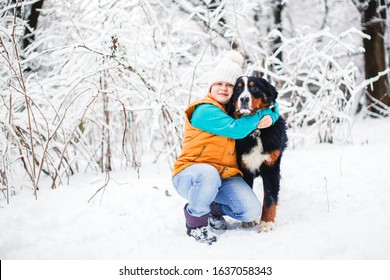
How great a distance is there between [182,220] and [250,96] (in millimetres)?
1076

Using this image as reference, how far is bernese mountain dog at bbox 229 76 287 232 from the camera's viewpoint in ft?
7.44

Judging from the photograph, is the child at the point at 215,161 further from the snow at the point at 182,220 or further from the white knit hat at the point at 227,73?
the snow at the point at 182,220

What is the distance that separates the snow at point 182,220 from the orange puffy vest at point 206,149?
0.48 metres

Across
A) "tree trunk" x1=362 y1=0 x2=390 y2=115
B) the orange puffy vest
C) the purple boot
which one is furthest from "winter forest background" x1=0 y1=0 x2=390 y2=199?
"tree trunk" x1=362 y1=0 x2=390 y2=115

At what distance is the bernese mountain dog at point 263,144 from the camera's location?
7.44ft

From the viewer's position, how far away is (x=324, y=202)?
2637 mm

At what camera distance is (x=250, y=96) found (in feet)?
7.30

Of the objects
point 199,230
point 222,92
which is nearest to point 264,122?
point 222,92

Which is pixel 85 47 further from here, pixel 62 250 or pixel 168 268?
pixel 168 268

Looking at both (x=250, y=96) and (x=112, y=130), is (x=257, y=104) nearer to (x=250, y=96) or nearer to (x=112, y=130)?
(x=250, y=96)

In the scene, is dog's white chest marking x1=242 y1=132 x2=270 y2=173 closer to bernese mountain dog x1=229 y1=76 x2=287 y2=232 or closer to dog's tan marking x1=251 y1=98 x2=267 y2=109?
bernese mountain dog x1=229 y1=76 x2=287 y2=232

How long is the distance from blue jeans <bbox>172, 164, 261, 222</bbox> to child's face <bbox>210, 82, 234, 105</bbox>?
1.69 feet

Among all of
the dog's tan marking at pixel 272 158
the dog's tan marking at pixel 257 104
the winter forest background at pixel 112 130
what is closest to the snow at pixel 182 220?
the winter forest background at pixel 112 130

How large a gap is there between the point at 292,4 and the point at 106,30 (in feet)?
24.0
